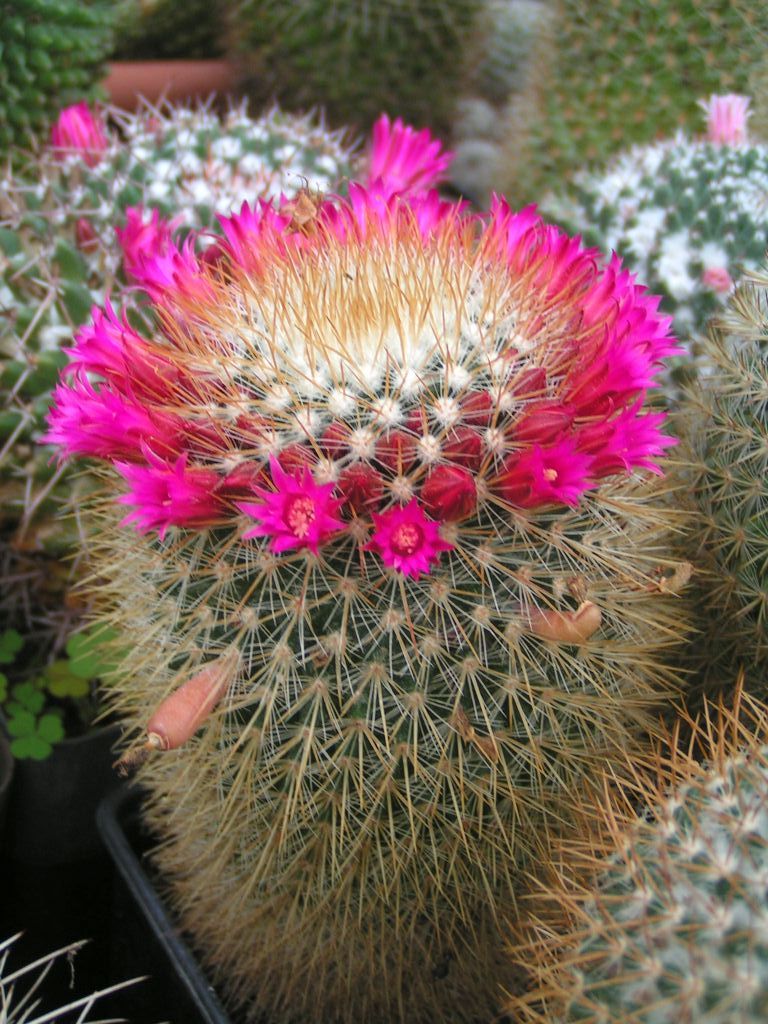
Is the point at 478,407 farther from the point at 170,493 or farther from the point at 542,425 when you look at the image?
the point at 170,493

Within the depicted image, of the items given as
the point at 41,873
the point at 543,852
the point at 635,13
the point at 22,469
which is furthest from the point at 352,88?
the point at 543,852

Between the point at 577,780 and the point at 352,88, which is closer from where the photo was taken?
the point at 577,780

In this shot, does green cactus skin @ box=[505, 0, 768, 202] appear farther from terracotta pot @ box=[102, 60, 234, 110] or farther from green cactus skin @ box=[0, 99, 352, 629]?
terracotta pot @ box=[102, 60, 234, 110]

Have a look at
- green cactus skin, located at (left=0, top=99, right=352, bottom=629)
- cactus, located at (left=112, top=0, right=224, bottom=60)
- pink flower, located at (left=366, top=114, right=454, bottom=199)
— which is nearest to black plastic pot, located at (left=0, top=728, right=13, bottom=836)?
green cactus skin, located at (left=0, top=99, right=352, bottom=629)

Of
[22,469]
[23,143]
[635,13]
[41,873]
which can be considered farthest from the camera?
[635,13]

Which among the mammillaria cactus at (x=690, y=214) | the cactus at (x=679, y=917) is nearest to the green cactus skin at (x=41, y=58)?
the mammillaria cactus at (x=690, y=214)

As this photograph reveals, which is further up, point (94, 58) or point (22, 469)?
point (94, 58)

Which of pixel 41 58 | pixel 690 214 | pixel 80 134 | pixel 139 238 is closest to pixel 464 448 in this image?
pixel 139 238

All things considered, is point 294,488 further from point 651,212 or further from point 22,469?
point 651,212
